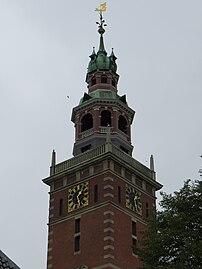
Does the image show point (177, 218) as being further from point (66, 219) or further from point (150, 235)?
point (66, 219)

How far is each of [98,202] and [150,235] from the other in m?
24.7

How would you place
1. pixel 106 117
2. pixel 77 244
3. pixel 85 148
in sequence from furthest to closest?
pixel 106 117, pixel 85 148, pixel 77 244

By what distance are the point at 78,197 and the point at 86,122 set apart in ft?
31.5

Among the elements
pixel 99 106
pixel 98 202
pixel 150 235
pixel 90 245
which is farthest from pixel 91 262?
pixel 150 235

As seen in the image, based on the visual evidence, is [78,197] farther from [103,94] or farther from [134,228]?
[103,94]

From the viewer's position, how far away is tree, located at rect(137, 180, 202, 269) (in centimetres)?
3050

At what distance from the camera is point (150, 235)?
32.6 metres

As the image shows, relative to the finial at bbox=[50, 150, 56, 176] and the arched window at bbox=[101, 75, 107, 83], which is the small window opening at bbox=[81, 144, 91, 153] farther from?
the arched window at bbox=[101, 75, 107, 83]

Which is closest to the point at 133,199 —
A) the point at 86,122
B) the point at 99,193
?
the point at 99,193

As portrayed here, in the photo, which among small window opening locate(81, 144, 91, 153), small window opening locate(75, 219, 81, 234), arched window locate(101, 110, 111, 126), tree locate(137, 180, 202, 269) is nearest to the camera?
tree locate(137, 180, 202, 269)

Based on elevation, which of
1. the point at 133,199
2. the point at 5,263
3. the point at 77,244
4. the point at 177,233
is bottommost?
the point at 177,233

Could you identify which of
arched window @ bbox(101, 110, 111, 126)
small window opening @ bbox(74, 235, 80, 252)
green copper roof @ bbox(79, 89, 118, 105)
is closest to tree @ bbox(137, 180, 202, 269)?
small window opening @ bbox(74, 235, 80, 252)

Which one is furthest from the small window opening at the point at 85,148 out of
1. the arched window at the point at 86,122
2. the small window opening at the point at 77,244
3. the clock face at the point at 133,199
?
the small window opening at the point at 77,244

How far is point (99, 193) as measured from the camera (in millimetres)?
57594
